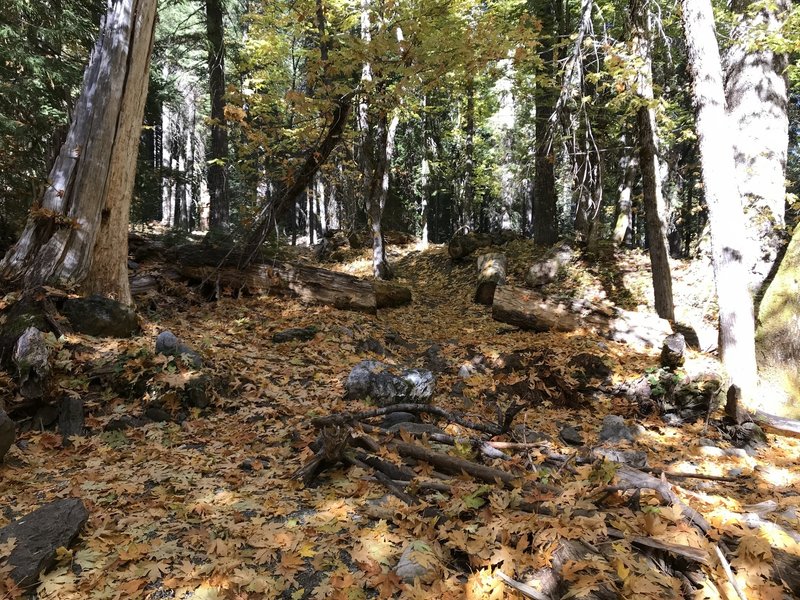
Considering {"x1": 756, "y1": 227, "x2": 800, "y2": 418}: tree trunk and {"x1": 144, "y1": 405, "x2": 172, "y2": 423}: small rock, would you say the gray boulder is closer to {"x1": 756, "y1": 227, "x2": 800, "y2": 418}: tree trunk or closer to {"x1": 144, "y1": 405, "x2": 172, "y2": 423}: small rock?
{"x1": 144, "y1": 405, "x2": 172, "y2": 423}: small rock

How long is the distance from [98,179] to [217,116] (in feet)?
24.8

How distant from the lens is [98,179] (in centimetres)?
654

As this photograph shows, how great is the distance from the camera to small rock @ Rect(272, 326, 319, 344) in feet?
→ 25.8

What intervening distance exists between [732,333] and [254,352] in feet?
22.3

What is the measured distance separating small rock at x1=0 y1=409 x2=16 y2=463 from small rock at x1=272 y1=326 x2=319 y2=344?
4139 millimetres

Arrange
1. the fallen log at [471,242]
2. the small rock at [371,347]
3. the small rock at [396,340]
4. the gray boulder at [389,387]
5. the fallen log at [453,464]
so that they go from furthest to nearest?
the fallen log at [471,242] → the small rock at [396,340] → the small rock at [371,347] → the gray boulder at [389,387] → the fallen log at [453,464]

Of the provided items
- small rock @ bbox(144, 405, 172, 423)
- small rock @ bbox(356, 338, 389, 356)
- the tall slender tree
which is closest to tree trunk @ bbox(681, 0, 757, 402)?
small rock @ bbox(356, 338, 389, 356)

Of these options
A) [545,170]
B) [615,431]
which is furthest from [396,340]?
[545,170]

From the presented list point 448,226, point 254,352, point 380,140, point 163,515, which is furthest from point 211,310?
point 448,226

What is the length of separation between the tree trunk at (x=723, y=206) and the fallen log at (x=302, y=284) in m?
6.40

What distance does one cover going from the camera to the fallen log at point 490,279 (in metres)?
12.1

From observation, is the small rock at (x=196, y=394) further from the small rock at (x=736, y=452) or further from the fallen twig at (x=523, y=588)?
the small rock at (x=736, y=452)

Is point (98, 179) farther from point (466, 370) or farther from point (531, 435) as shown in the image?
point (531, 435)

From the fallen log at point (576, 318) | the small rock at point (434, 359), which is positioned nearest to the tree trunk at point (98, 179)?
the small rock at point (434, 359)
